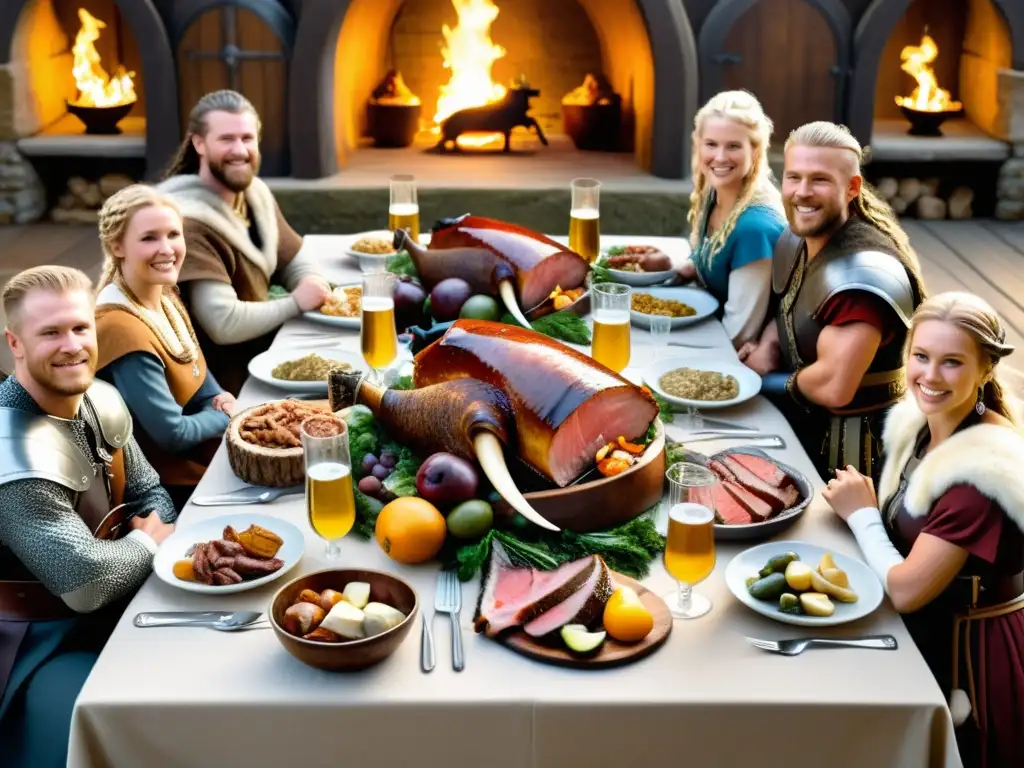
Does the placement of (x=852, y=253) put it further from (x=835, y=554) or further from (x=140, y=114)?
(x=140, y=114)

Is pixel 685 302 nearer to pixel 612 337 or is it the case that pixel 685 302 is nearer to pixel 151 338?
pixel 612 337

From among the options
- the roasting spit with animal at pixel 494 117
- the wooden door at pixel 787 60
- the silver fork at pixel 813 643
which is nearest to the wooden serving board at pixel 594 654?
the silver fork at pixel 813 643

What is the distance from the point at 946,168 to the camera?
23.2 ft

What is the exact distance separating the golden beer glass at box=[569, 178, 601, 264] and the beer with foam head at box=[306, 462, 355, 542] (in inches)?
69.0

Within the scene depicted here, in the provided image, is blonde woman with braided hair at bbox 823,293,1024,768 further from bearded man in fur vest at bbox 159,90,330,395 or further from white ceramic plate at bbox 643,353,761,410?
bearded man in fur vest at bbox 159,90,330,395

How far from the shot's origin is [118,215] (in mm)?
2941

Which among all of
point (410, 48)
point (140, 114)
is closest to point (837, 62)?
point (410, 48)

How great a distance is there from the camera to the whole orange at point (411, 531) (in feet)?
6.92

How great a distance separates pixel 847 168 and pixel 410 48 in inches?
189

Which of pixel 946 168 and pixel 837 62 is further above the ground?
pixel 837 62

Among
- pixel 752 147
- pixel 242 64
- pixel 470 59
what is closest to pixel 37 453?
pixel 752 147

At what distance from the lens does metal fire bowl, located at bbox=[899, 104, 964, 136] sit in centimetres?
684

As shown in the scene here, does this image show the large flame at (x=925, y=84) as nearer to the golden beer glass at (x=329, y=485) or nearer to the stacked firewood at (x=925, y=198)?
the stacked firewood at (x=925, y=198)

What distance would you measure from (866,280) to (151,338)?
171cm
